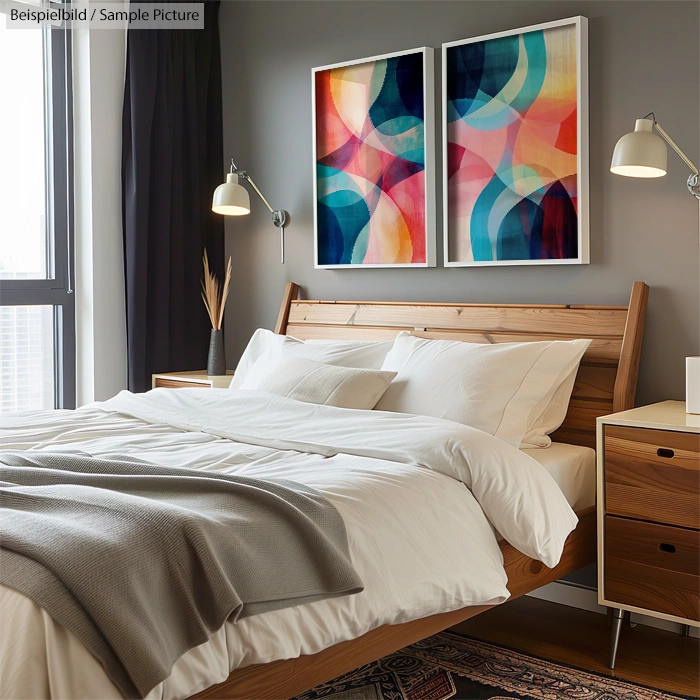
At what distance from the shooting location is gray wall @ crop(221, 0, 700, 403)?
9.51 feet

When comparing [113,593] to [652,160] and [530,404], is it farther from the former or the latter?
[652,160]

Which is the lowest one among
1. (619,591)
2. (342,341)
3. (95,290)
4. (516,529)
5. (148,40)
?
(619,591)

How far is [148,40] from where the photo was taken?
13.6 ft

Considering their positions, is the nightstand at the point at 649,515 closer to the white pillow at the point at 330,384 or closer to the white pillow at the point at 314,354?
the white pillow at the point at 330,384

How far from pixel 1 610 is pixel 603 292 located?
7.69 ft

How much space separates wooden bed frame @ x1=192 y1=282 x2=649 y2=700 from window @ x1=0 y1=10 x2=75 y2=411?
1.12 meters

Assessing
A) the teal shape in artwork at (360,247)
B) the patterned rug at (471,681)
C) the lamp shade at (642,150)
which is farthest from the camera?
the teal shape in artwork at (360,247)

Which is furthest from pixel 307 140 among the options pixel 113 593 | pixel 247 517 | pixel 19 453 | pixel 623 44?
pixel 113 593

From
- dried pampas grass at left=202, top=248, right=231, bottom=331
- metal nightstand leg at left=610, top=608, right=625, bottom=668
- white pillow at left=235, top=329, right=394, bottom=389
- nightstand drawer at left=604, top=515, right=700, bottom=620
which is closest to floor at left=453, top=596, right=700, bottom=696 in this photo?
metal nightstand leg at left=610, top=608, right=625, bottom=668

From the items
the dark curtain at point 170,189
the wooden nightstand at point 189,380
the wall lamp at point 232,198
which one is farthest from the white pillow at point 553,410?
the dark curtain at point 170,189

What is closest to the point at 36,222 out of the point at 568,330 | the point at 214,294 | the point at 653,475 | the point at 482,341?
the point at 214,294

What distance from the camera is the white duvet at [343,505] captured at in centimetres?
142

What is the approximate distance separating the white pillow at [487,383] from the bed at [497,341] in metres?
0.15

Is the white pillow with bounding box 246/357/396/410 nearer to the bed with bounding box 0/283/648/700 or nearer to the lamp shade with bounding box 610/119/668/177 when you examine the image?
the bed with bounding box 0/283/648/700
